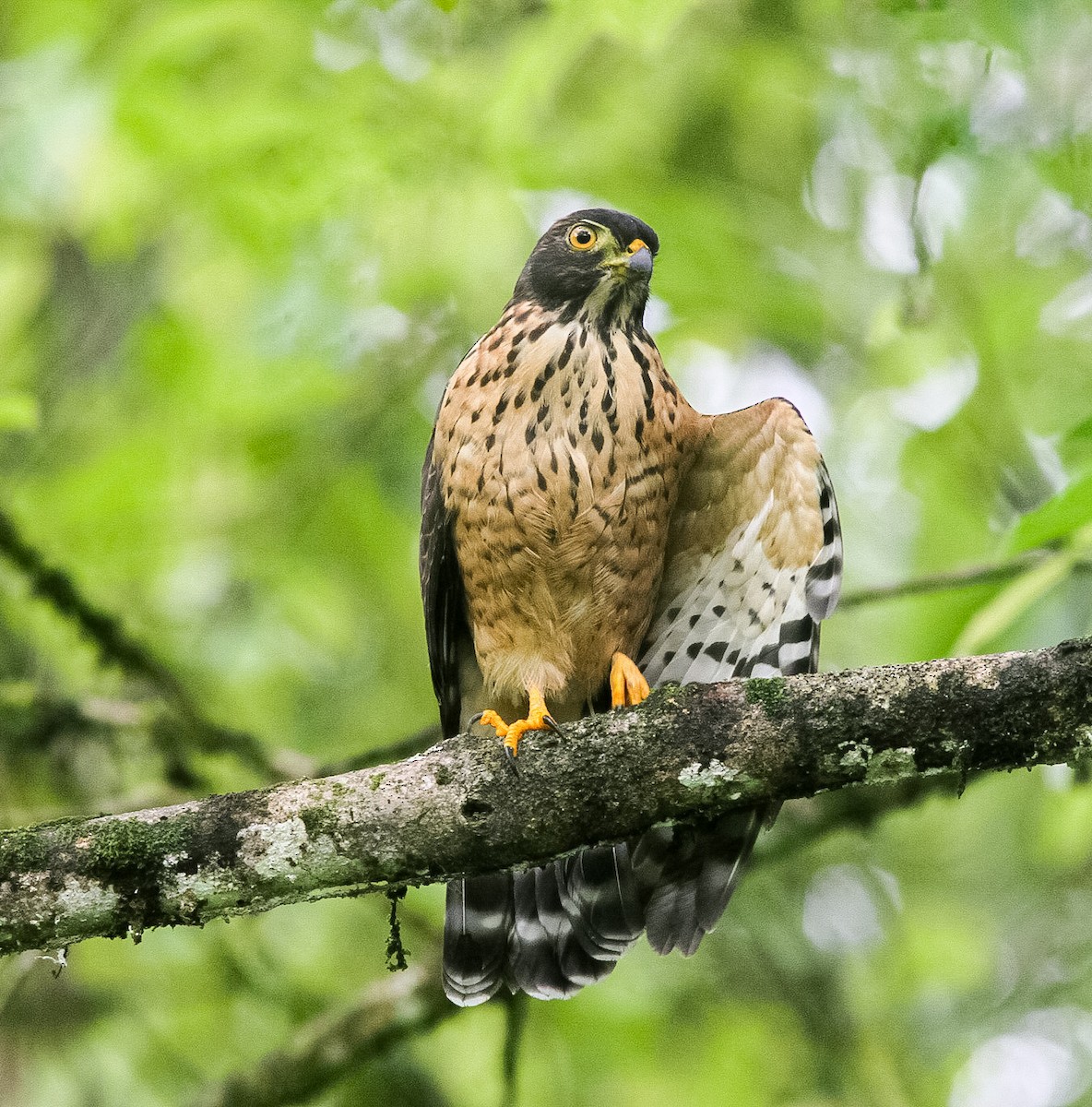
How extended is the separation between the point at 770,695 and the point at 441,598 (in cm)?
175

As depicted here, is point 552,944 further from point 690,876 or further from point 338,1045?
point 338,1045

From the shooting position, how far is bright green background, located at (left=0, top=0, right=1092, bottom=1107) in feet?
17.4

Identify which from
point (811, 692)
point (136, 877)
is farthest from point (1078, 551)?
point (136, 877)

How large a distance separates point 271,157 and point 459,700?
220cm

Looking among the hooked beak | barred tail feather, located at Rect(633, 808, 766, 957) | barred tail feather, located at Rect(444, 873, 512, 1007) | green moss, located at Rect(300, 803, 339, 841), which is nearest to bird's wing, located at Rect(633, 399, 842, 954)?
barred tail feather, located at Rect(633, 808, 766, 957)

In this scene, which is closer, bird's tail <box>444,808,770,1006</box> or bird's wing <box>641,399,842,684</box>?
bird's tail <box>444,808,770,1006</box>

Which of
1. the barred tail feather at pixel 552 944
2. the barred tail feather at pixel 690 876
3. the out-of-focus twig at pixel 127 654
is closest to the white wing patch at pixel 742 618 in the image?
the barred tail feather at pixel 690 876

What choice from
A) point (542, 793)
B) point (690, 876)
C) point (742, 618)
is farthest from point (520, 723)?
point (742, 618)

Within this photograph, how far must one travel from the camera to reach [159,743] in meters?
5.65

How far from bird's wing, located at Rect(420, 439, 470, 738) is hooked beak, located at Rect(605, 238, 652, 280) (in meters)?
0.89

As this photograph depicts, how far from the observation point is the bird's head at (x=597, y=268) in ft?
15.3

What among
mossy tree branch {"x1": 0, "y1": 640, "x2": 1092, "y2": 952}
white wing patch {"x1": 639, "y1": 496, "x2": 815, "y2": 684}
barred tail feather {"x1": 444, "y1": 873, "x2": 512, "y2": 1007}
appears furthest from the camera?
white wing patch {"x1": 639, "y1": 496, "x2": 815, "y2": 684}

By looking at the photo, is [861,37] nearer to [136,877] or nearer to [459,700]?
[459,700]

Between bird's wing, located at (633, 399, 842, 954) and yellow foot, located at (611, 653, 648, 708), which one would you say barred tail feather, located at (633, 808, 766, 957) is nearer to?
bird's wing, located at (633, 399, 842, 954)
